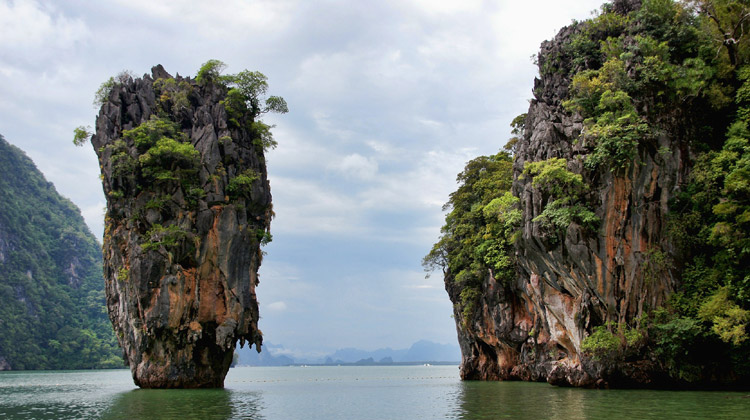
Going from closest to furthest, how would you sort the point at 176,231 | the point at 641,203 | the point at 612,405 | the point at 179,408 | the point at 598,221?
1. the point at 612,405
2. the point at 179,408
3. the point at 641,203
4. the point at 598,221
5. the point at 176,231

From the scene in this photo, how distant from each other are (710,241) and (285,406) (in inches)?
813

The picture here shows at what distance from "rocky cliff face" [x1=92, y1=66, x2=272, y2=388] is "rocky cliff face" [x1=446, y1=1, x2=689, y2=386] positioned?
62.5ft

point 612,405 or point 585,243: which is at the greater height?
point 585,243

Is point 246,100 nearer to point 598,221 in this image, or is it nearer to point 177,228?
point 177,228

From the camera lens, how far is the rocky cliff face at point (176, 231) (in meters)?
30.9

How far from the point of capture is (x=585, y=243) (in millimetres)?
24047

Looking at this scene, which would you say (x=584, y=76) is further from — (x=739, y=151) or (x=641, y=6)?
(x=739, y=151)

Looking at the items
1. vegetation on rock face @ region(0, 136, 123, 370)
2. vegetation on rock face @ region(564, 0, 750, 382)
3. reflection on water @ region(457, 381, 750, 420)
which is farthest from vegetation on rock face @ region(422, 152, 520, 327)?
vegetation on rock face @ region(0, 136, 123, 370)

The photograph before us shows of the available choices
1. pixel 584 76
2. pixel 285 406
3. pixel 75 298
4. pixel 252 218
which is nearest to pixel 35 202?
pixel 75 298

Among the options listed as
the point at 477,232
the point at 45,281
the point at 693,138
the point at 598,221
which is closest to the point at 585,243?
the point at 598,221

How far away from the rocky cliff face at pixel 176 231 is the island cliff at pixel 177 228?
0.07 meters

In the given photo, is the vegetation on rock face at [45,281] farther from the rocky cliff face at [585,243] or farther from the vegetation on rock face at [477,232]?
the rocky cliff face at [585,243]

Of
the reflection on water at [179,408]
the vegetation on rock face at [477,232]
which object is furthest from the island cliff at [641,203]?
the reflection on water at [179,408]

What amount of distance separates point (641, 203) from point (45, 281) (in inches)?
5005
